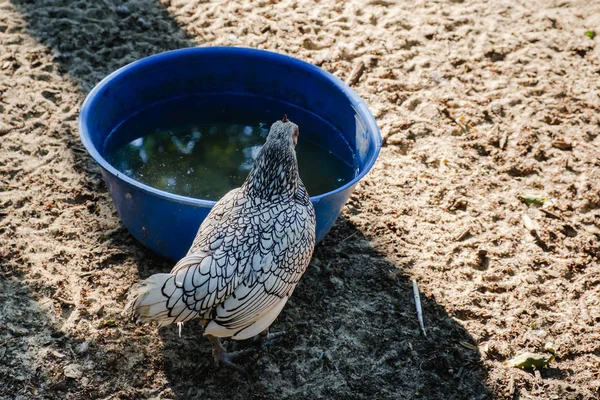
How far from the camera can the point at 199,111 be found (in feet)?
16.7

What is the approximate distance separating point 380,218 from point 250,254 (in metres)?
1.70

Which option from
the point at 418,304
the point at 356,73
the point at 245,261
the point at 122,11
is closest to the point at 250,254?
the point at 245,261

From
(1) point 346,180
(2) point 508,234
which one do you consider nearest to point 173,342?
(1) point 346,180

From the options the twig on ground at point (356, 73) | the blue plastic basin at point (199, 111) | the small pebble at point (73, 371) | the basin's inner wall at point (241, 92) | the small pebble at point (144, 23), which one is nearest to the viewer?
the small pebble at point (73, 371)

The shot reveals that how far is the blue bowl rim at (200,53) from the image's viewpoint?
364cm

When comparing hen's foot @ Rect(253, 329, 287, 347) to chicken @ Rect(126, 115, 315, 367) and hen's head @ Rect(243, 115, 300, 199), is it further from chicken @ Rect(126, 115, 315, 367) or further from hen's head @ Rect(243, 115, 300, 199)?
hen's head @ Rect(243, 115, 300, 199)

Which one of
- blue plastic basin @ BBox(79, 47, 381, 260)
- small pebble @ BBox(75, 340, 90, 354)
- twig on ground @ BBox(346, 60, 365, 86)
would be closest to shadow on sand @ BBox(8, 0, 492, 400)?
small pebble @ BBox(75, 340, 90, 354)

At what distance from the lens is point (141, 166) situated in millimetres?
4629

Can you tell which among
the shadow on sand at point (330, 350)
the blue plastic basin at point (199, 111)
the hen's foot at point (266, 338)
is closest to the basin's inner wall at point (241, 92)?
the blue plastic basin at point (199, 111)

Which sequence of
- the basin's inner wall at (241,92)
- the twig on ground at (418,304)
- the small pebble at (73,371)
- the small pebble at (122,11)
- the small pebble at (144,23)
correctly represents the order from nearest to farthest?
the small pebble at (73,371) → the twig on ground at (418,304) → the basin's inner wall at (241,92) → the small pebble at (144,23) → the small pebble at (122,11)

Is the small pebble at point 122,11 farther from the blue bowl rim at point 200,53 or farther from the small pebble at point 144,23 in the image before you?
the blue bowl rim at point 200,53

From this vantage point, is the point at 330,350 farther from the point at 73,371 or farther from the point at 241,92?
the point at 241,92

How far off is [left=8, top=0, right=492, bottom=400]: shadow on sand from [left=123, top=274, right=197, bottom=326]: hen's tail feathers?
742mm

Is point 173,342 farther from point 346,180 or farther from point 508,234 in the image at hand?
point 508,234
